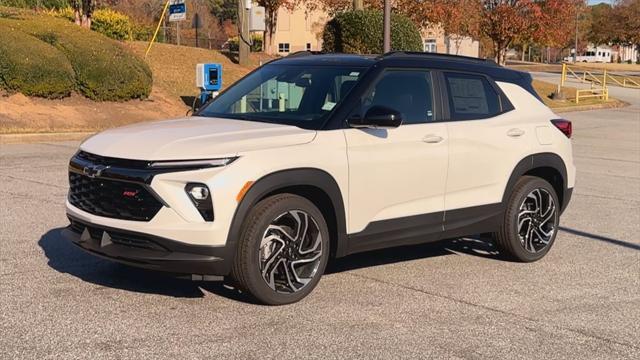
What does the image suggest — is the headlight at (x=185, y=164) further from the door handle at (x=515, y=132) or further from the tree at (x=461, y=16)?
the tree at (x=461, y=16)

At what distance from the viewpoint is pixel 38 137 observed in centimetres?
1562

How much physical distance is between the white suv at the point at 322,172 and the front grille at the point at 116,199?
0.01m

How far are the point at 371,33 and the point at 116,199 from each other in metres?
18.0

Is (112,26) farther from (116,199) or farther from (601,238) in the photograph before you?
(116,199)

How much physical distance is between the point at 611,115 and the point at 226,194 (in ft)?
89.2

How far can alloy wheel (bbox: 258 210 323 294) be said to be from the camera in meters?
5.13

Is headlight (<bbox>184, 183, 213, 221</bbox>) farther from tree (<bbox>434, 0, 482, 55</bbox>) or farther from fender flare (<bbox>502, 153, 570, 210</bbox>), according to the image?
tree (<bbox>434, 0, 482, 55</bbox>)

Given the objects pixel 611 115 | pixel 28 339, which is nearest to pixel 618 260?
pixel 28 339

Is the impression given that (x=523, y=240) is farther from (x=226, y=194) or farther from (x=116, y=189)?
(x=116, y=189)

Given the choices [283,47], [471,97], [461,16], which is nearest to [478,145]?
[471,97]

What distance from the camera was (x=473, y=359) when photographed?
4430 mm

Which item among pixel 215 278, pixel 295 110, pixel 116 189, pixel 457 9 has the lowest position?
pixel 215 278

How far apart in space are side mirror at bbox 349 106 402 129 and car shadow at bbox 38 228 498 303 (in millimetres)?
1462

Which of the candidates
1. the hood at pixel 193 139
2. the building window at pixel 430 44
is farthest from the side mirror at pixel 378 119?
the building window at pixel 430 44
